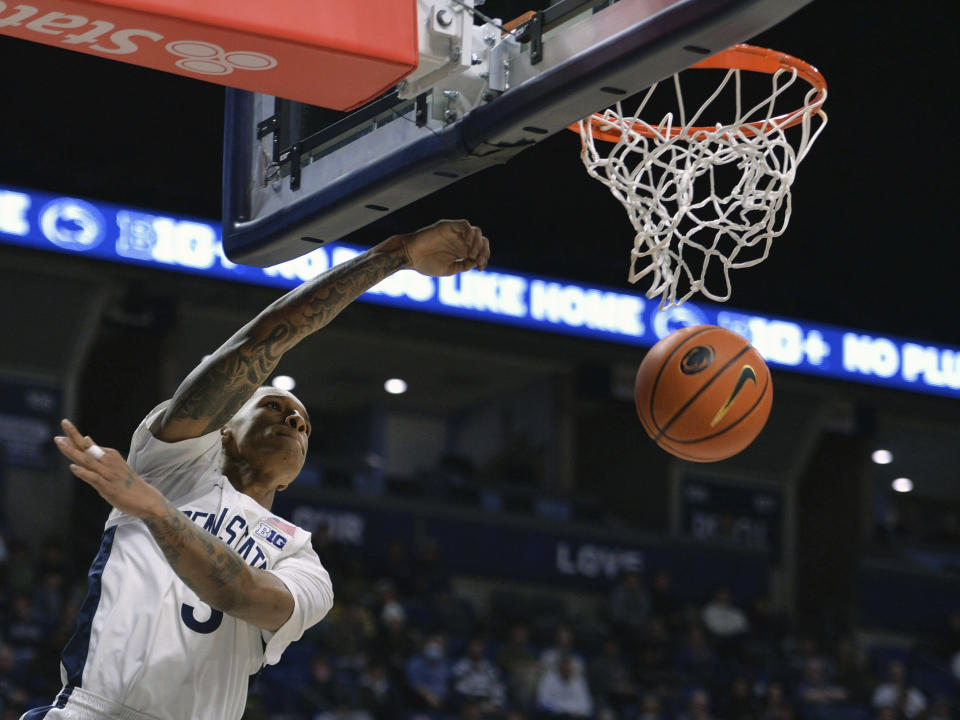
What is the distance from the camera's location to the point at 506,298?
1373 centimetres

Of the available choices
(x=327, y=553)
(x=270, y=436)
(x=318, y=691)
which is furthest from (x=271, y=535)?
(x=327, y=553)

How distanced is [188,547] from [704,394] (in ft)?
5.02

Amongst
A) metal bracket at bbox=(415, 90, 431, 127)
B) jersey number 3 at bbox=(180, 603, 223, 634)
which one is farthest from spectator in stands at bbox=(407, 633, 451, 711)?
metal bracket at bbox=(415, 90, 431, 127)

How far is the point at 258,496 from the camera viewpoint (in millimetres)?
3438

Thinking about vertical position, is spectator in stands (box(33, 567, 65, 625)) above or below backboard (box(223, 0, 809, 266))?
below

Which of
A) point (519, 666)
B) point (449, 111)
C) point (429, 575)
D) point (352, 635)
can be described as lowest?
point (519, 666)

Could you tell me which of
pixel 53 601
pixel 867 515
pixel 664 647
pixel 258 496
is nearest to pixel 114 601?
pixel 258 496

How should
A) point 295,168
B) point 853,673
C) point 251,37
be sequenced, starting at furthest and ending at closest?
point 853,673 < point 295,168 < point 251,37

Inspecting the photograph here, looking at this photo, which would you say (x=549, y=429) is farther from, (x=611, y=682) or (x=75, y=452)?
(x=75, y=452)

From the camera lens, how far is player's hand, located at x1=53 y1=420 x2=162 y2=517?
2.46 m

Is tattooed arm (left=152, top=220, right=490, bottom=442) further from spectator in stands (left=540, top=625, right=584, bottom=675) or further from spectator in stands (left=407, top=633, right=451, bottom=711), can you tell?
spectator in stands (left=540, top=625, right=584, bottom=675)

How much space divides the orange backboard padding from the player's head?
770mm

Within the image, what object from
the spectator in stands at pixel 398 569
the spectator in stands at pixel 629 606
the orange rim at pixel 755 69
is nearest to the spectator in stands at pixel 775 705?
the spectator in stands at pixel 629 606

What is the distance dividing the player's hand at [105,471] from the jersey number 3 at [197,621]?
612 mm
